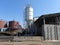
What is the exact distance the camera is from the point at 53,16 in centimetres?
3328

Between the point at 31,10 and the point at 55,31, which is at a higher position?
the point at 31,10

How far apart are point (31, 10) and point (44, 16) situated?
2764 centimetres

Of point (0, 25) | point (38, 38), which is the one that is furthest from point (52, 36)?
point (0, 25)

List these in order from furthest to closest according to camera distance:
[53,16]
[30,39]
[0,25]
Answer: [0,25] < [53,16] < [30,39]

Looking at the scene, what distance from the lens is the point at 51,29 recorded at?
30.6 meters

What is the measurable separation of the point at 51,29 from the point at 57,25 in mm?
1528

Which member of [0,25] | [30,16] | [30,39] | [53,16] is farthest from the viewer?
[0,25]

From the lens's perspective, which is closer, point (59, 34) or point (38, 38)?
point (38, 38)

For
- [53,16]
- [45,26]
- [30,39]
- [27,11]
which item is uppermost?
[27,11]

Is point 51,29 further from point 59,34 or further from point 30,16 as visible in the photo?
point 30,16

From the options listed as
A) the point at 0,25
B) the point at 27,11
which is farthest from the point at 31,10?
the point at 0,25

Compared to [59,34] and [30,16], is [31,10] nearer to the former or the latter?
[30,16]

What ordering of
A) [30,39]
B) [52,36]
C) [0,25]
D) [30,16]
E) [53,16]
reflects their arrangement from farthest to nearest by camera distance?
1. [0,25]
2. [30,16]
3. [53,16]
4. [52,36]
5. [30,39]

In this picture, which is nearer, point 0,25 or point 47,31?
point 47,31
